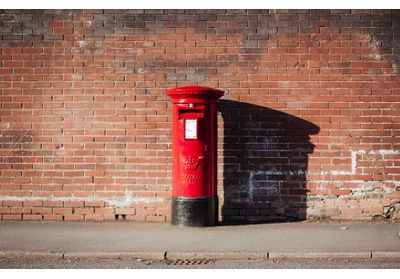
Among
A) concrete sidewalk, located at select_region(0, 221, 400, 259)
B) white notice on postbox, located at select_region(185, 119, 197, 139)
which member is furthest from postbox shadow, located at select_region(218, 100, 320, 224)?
white notice on postbox, located at select_region(185, 119, 197, 139)

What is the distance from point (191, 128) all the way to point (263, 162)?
155 cm

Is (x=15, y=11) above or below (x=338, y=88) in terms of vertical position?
above

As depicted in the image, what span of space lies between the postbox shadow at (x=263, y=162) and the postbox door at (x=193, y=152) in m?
0.83

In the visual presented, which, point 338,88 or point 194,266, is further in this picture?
point 338,88

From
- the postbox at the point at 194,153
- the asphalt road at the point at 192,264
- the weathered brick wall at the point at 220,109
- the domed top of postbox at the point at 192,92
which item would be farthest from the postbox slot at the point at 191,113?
the asphalt road at the point at 192,264

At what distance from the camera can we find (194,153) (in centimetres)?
654

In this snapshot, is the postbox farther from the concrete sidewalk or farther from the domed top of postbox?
the concrete sidewalk

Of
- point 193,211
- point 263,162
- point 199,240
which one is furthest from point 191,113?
point 199,240

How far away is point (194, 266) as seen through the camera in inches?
197

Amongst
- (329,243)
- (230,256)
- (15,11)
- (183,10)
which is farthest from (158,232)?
(15,11)

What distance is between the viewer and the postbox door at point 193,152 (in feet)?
21.3

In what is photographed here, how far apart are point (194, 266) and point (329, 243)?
1.90m

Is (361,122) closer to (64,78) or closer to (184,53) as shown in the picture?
(184,53)

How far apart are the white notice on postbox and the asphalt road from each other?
1.98 meters
